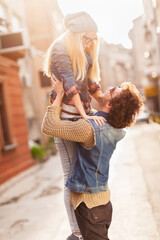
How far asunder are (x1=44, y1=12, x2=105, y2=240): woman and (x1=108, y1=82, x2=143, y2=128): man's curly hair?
9 centimetres

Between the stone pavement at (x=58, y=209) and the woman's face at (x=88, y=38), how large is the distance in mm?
2124

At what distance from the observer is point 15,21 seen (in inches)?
502

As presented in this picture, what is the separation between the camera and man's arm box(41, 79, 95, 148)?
2.19 metres

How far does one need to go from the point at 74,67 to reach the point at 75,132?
1.58 feet

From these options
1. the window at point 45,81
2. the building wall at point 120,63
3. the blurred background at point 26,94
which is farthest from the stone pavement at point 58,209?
the building wall at point 120,63

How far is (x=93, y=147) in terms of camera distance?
7.42ft

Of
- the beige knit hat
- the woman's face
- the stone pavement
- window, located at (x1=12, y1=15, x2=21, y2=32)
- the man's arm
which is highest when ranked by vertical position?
window, located at (x1=12, y1=15, x2=21, y2=32)

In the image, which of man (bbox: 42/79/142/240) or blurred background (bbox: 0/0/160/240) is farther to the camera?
blurred background (bbox: 0/0/160/240)

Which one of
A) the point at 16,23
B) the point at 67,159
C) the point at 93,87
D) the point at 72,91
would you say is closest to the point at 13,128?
the point at 16,23

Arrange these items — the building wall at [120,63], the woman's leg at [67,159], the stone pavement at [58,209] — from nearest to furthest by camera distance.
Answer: the woman's leg at [67,159]
the stone pavement at [58,209]
the building wall at [120,63]

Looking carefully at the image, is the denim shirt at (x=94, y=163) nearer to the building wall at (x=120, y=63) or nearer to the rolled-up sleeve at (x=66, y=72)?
the rolled-up sleeve at (x=66, y=72)

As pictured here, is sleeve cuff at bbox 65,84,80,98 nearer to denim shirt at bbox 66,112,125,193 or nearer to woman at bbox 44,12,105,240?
woman at bbox 44,12,105,240

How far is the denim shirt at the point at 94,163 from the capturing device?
2268 millimetres

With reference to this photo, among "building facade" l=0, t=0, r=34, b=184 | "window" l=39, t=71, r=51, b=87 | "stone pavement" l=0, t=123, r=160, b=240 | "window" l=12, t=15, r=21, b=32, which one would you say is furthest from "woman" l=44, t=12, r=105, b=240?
"window" l=39, t=71, r=51, b=87
